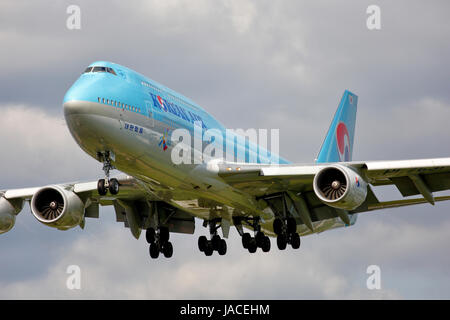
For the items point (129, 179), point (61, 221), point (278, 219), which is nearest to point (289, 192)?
point (278, 219)

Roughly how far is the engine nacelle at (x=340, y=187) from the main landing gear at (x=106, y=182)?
8017 mm

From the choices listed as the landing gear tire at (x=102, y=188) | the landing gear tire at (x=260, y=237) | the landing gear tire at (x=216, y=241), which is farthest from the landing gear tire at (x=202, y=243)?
the landing gear tire at (x=102, y=188)

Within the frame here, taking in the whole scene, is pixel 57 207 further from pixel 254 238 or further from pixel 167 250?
pixel 254 238

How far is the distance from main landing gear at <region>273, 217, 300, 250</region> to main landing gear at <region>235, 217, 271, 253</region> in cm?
129

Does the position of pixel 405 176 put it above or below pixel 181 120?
below

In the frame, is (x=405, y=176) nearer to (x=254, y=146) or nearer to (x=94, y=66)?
(x=254, y=146)

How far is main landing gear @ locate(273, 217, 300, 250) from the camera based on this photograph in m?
37.7

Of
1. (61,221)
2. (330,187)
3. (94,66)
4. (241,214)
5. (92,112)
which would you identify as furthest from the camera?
(241,214)

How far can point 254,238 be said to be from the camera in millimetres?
39219

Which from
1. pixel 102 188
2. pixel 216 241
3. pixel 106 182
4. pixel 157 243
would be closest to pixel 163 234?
pixel 157 243

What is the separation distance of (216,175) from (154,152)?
3853mm

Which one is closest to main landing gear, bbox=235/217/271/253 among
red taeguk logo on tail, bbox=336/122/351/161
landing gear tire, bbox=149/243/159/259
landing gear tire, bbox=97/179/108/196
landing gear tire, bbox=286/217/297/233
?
landing gear tire, bbox=286/217/297/233

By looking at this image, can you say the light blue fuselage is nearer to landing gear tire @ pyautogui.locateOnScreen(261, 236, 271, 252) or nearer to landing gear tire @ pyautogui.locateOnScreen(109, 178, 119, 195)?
landing gear tire @ pyautogui.locateOnScreen(109, 178, 119, 195)

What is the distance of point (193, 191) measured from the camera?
110 ft
